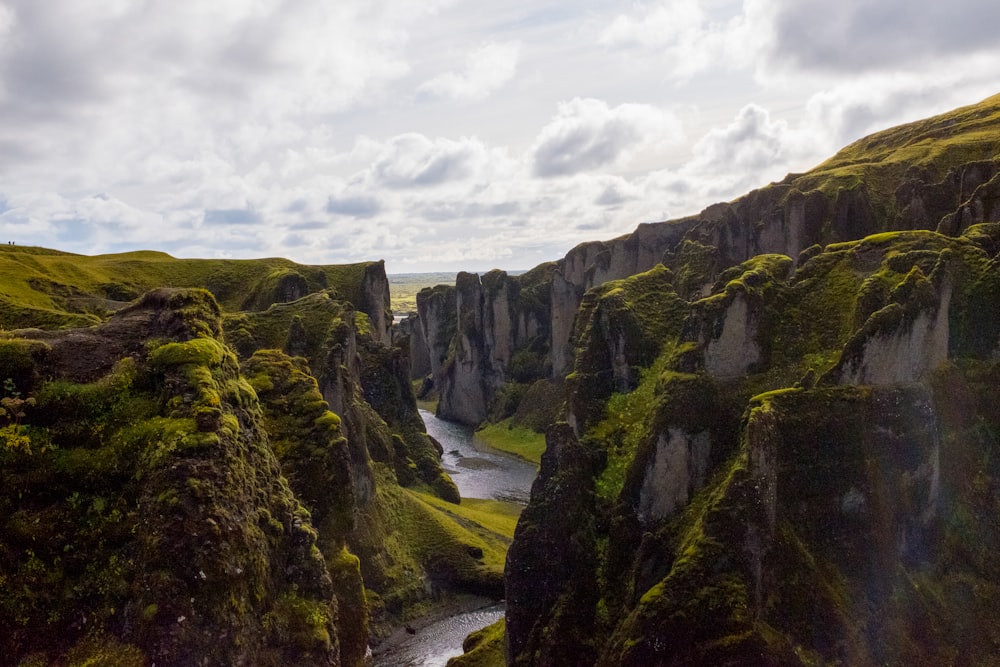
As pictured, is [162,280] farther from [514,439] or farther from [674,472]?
[674,472]

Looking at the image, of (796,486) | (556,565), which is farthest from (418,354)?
(796,486)


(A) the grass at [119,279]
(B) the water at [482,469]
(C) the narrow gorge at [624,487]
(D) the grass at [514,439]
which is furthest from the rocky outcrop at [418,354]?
(C) the narrow gorge at [624,487]

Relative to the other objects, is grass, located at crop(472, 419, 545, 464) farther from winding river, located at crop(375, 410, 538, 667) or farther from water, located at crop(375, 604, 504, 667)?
water, located at crop(375, 604, 504, 667)

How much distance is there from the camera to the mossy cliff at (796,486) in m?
33.4

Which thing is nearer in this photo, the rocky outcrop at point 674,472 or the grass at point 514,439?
the rocky outcrop at point 674,472

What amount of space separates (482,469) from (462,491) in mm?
12852

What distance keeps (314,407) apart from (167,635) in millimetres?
23197

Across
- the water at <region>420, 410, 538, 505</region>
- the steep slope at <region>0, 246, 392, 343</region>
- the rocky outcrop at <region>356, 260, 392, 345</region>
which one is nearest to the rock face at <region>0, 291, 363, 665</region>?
the steep slope at <region>0, 246, 392, 343</region>

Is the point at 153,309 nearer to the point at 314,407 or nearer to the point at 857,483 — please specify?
the point at 314,407

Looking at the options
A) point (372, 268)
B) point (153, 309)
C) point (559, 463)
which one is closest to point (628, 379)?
point (559, 463)

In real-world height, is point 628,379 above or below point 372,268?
below

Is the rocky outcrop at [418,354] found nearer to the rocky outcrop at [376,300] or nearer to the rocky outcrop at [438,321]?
the rocky outcrop at [438,321]

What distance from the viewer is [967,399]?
37.4 metres

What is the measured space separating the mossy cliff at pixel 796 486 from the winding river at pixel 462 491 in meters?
13.4
